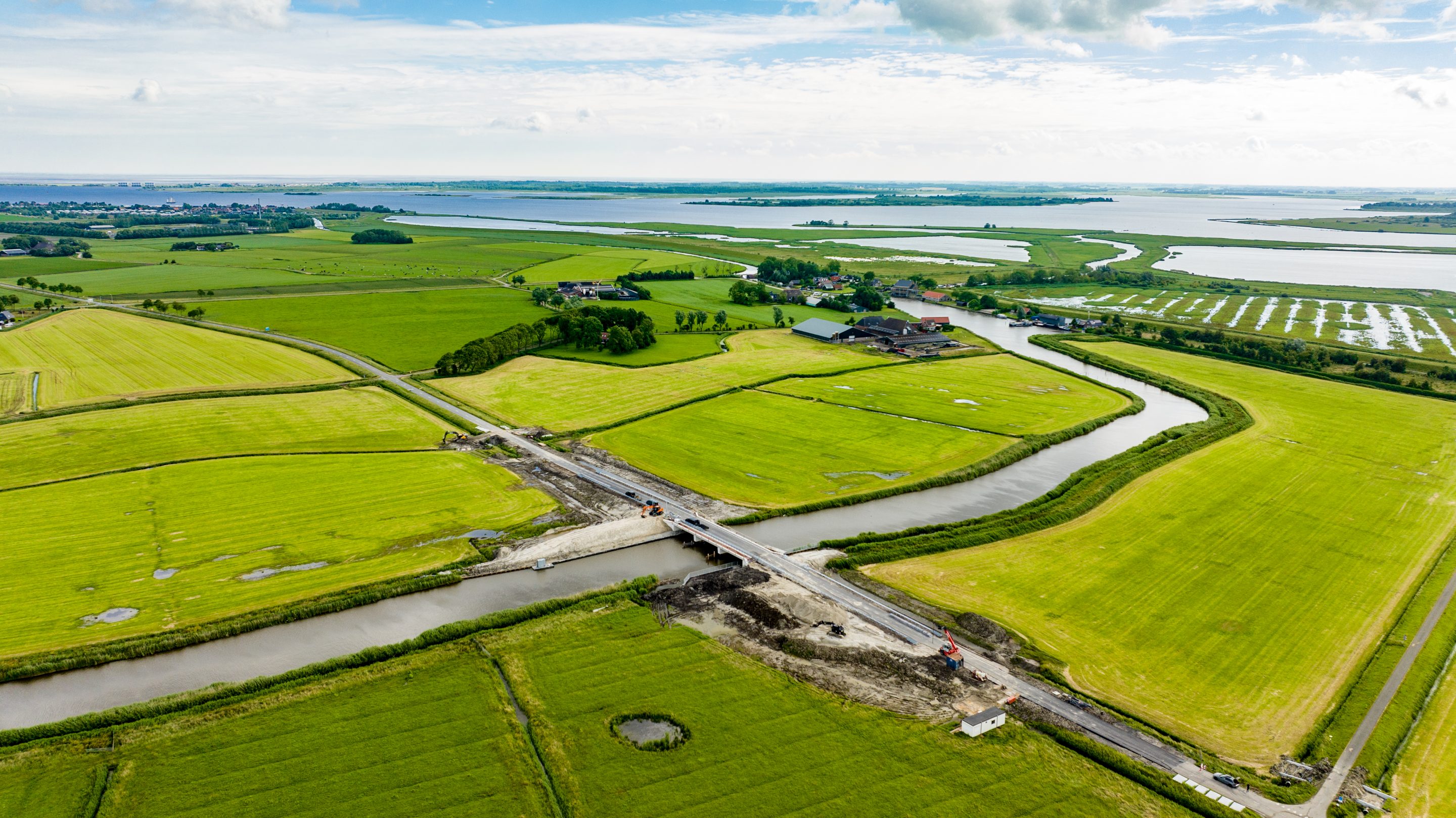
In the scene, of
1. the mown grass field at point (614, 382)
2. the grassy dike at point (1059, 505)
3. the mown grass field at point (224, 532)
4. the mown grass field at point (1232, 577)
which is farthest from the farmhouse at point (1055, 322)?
the mown grass field at point (224, 532)


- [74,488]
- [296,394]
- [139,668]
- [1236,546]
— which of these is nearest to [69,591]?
[139,668]

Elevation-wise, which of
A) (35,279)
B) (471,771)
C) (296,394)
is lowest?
(471,771)

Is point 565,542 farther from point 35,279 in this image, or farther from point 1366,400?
point 35,279

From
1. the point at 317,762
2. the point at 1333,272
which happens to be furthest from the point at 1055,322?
the point at 1333,272

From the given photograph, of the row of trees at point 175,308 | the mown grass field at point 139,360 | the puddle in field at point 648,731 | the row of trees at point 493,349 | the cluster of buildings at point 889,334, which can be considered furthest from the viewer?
the row of trees at point 175,308

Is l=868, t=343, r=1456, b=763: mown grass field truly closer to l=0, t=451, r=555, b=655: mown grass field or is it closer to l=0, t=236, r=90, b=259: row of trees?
l=0, t=451, r=555, b=655: mown grass field

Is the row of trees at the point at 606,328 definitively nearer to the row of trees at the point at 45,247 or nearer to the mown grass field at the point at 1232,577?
the mown grass field at the point at 1232,577

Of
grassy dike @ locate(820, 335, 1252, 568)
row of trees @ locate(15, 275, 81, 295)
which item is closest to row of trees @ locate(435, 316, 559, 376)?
grassy dike @ locate(820, 335, 1252, 568)

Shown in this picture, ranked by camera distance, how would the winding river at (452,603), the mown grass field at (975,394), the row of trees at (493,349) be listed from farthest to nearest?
the row of trees at (493,349), the mown grass field at (975,394), the winding river at (452,603)
